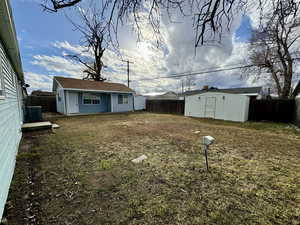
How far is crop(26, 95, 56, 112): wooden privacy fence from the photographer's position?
12.4m

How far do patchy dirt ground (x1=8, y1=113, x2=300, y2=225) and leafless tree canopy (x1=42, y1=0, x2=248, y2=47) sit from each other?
2.42 m

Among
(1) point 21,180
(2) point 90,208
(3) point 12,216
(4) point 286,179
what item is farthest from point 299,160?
(1) point 21,180

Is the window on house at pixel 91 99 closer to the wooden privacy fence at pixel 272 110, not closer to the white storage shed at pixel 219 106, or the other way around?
the white storage shed at pixel 219 106

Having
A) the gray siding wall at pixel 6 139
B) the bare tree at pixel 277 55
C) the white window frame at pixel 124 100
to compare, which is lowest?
the gray siding wall at pixel 6 139

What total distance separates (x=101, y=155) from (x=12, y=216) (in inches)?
68.9

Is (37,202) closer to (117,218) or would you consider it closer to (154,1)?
(117,218)

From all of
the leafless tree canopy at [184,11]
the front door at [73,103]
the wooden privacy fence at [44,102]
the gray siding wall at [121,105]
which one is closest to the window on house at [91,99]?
the front door at [73,103]

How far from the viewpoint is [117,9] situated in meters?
2.14

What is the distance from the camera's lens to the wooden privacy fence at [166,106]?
12.9 metres

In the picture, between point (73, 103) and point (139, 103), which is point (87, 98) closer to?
point (73, 103)

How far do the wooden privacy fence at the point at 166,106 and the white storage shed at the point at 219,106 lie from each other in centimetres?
124

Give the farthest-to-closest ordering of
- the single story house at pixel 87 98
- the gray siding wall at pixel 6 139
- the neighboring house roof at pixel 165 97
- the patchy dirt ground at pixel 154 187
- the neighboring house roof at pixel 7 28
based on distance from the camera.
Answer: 1. the neighboring house roof at pixel 165 97
2. the single story house at pixel 87 98
3. the neighboring house roof at pixel 7 28
4. the gray siding wall at pixel 6 139
5. the patchy dirt ground at pixel 154 187

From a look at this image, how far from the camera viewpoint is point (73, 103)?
34.2 ft

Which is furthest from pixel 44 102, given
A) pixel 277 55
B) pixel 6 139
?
pixel 277 55
